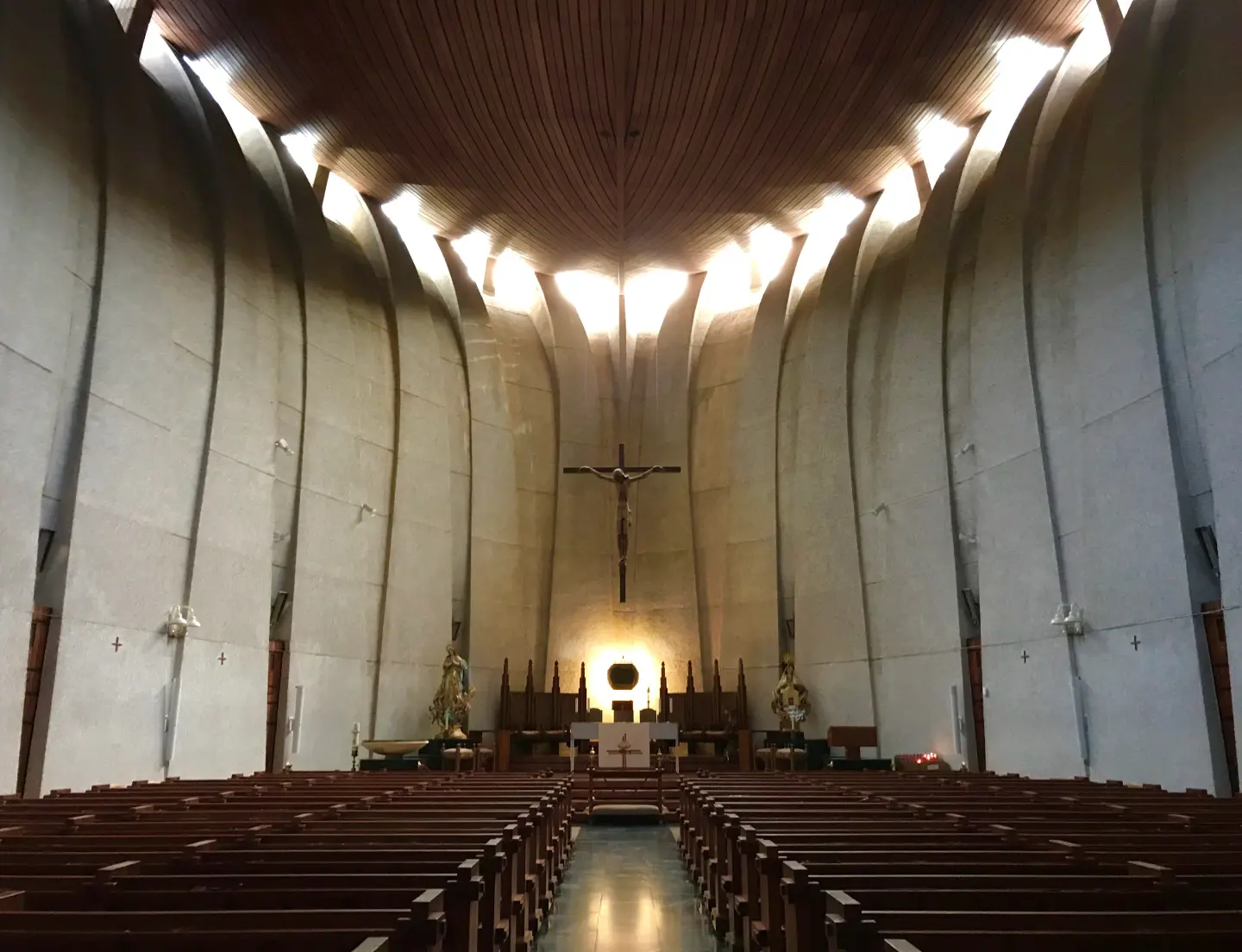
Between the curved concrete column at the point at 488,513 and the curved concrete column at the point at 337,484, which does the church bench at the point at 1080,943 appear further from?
the curved concrete column at the point at 488,513

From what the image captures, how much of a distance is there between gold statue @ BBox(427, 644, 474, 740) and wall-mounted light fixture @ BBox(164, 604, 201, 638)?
412 cm

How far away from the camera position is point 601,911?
16.9 feet

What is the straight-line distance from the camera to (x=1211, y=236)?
7.73 meters

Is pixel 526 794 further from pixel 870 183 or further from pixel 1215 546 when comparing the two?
pixel 870 183

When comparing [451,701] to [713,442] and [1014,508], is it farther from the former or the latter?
[1014,508]

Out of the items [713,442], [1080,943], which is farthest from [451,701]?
[1080,943]

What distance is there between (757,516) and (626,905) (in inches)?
392

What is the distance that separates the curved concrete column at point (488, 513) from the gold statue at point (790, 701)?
4.33 meters

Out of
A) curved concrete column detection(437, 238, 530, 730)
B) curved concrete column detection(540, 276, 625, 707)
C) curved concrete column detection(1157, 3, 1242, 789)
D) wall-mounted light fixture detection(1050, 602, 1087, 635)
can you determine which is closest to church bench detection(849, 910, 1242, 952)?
curved concrete column detection(1157, 3, 1242, 789)

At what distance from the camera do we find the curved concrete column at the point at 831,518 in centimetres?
1277

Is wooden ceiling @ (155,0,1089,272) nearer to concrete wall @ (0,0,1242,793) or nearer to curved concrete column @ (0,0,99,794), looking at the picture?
concrete wall @ (0,0,1242,793)

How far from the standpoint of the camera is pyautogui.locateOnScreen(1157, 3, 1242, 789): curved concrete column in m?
7.23

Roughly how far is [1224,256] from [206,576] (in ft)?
33.7

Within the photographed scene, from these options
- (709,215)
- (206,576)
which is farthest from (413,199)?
(206,576)
